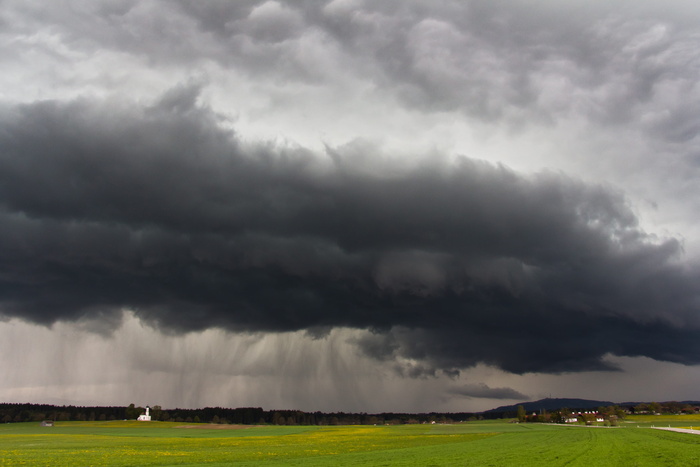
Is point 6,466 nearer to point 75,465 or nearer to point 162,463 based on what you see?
point 75,465

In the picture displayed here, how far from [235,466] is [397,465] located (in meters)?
16.6

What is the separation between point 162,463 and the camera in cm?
5703

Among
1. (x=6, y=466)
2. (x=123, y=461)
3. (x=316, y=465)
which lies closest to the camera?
(x=6, y=466)

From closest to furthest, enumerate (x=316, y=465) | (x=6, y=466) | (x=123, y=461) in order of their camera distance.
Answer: (x=6, y=466) → (x=316, y=465) → (x=123, y=461)

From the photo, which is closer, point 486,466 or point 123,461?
point 486,466

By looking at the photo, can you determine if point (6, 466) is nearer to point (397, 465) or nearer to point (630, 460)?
point (397, 465)

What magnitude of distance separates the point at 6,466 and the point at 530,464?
2047 inches

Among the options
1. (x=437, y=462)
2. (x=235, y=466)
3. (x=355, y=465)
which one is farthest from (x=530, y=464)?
(x=235, y=466)

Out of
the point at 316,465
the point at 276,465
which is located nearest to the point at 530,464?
the point at 316,465

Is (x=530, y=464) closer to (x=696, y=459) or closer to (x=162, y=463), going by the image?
(x=696, y=459)

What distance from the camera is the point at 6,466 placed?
5081 cm

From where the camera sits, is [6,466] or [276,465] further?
[276,465]

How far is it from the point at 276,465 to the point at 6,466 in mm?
26337

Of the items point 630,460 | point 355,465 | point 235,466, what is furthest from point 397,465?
point 630,460
